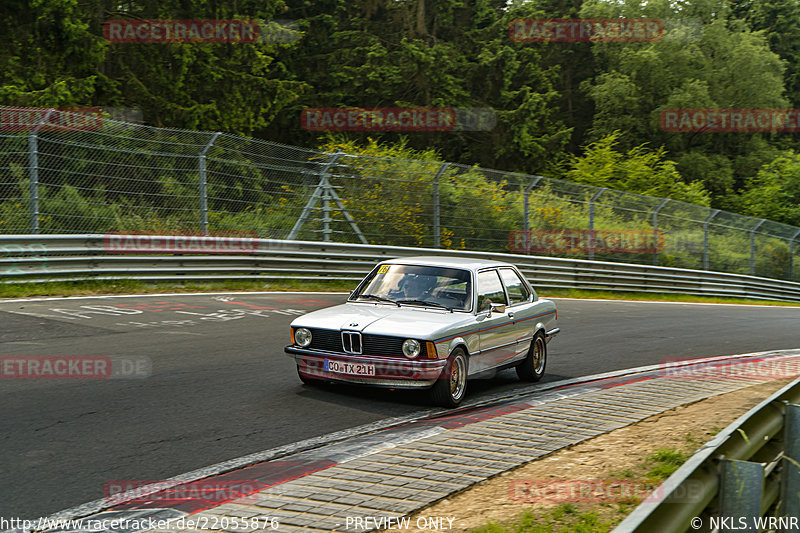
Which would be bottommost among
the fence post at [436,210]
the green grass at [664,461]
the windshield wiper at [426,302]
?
the green grass at [664,461]

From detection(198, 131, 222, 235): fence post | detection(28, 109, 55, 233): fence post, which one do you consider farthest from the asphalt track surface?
detection(198, 131, 222, 235): fence post

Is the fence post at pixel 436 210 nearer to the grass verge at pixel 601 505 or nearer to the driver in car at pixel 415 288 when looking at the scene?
the driver in car at pixel 415 288

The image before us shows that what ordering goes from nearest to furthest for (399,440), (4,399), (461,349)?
(399,440) → (4,399) → (461,349)

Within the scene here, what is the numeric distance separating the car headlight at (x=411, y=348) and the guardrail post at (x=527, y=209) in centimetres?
1549

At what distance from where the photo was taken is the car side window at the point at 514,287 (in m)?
9.90

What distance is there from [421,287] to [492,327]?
854 mm

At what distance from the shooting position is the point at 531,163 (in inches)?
1913

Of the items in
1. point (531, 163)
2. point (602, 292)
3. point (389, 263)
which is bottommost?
point (602, 292)

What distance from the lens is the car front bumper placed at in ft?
25.8

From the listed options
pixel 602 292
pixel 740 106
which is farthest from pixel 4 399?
pixel 740 106

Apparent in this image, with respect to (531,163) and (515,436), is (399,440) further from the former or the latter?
(531,163)

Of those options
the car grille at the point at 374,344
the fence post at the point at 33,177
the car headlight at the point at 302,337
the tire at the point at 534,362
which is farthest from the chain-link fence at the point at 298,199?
the tire at the point at 534,362

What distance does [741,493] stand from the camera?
11.3ft

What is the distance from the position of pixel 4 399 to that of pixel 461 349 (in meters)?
4.12
